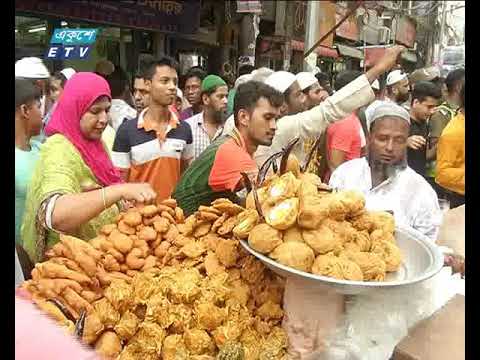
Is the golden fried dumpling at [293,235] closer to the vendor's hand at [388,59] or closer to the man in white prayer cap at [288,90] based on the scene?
the man in white prayer cap at [288,90]

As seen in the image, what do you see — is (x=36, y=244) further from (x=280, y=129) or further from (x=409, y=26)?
(x=409, y=26)

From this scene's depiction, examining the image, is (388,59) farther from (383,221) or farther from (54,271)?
(54,271)

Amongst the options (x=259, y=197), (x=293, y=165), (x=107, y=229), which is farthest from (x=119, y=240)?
(x=293, y=165)

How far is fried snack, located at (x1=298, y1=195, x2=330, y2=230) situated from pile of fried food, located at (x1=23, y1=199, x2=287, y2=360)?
162 mm

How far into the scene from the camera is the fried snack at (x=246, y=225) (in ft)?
4.94

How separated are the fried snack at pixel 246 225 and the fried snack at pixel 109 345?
0.39 meters

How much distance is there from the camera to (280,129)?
1.59 m

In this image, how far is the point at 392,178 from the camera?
1.56 meters

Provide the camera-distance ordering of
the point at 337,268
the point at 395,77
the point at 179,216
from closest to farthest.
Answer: the point at 337,268
the point at 395,77
the point at 179,216

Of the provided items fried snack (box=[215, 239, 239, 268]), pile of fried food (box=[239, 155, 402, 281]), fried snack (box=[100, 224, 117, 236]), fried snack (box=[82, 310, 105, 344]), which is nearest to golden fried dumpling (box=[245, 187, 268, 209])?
pile of fried food (box=[239, 155, 402, 281])

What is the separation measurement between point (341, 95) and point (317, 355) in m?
0.63

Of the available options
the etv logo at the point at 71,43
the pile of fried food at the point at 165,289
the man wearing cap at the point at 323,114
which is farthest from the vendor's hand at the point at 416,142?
the etv logo at the point at 71,43

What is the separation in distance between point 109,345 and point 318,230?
1.89 feet
